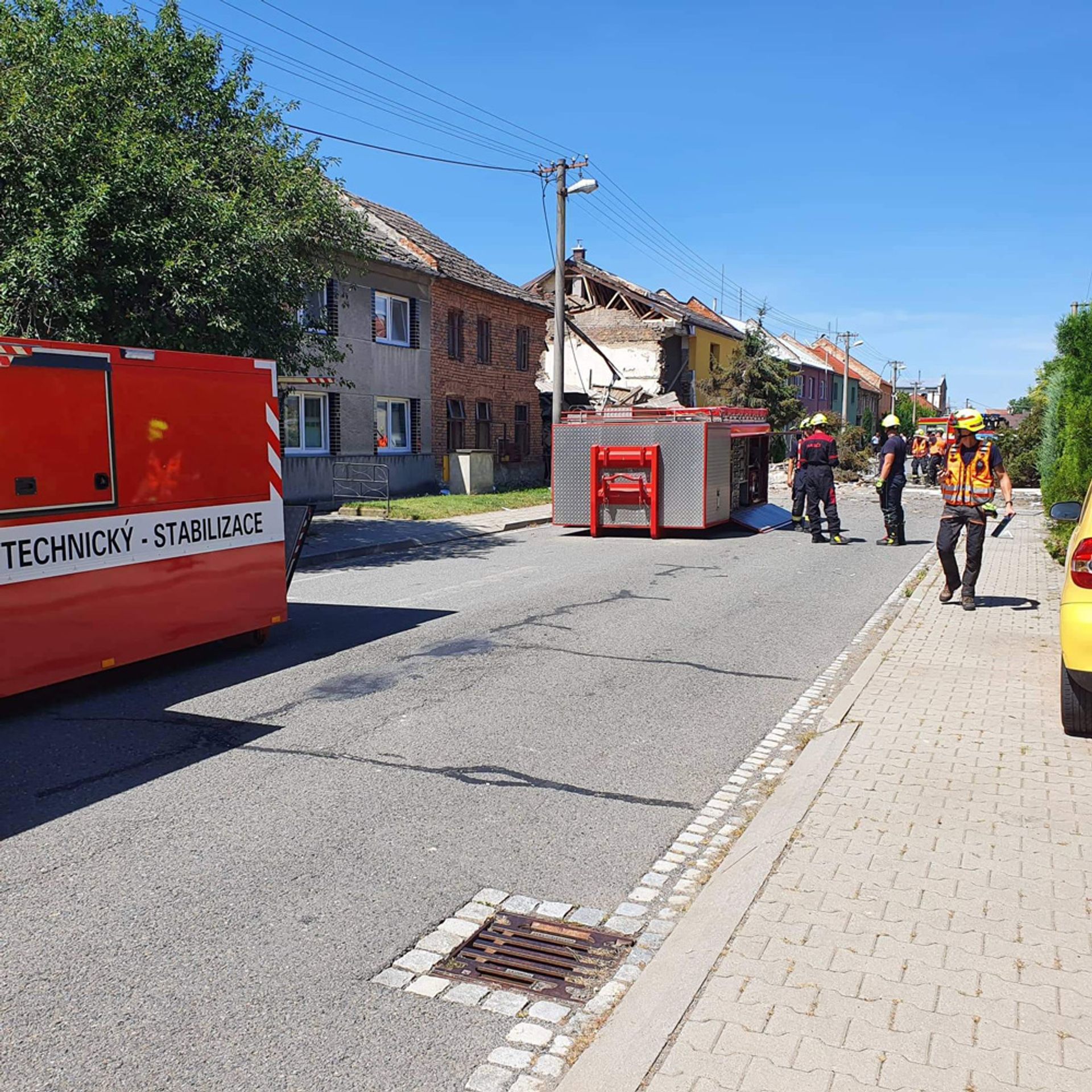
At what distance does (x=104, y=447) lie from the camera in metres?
6.88

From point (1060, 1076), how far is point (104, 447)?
6.28 metres

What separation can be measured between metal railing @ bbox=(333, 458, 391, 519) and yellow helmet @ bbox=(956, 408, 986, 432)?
1590cm

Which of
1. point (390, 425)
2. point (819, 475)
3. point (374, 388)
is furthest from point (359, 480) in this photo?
point (819, 475)

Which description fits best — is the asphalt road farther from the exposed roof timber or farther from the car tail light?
the exposed roof timber

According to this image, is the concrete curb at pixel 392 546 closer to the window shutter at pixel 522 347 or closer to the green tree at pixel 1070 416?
the green tree at pixel 1070 416

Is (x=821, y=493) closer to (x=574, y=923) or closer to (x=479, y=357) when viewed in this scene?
(x=574, y=923)

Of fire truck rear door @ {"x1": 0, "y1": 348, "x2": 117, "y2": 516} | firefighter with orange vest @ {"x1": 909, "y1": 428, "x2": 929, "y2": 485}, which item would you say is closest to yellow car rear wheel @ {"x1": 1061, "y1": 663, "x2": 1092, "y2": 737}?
fire truck rear door @ {"x1": 0, "y1": 348, "x2": 117, "y2": 516}

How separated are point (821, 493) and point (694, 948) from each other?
14.1 metres

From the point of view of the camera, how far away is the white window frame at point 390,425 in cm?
2645

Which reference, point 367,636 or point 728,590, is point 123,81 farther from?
point 728,590

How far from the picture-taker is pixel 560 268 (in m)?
24.8

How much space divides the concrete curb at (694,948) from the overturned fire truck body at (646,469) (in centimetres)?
1178

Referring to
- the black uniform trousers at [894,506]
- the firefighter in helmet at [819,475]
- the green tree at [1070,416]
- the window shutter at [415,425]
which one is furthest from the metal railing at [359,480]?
the green tree at [1070,416]

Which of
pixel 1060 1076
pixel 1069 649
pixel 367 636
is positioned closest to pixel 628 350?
pixel 367 636
